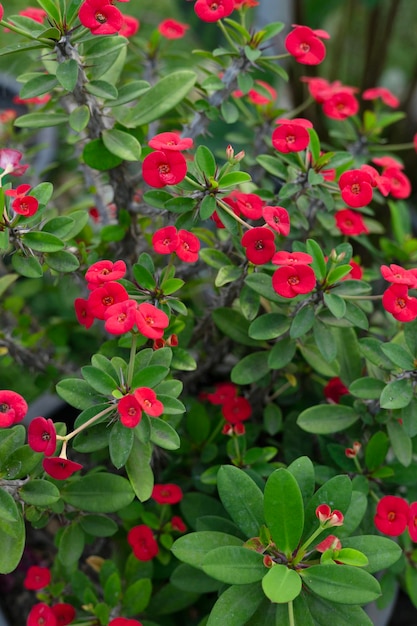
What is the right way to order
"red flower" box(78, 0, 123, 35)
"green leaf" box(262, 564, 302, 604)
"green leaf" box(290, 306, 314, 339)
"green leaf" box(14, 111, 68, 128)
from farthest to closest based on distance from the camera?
1. "green leaf" box(14, 111, 68, 128)
2. "green leaf" box(290, 306, 314, 339)
3. "red flower" box(78, 0, 123, 35)
4. "green leaf" box(262, 564, 302, 604)

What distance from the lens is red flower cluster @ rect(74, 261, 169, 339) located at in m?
0.80

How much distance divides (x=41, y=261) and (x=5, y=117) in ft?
2.07

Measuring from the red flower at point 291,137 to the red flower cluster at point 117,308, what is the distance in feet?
1.07

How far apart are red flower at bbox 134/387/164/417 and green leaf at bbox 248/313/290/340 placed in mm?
247

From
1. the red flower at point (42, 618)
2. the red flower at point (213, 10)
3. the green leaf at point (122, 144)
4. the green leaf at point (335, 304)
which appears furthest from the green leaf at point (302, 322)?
the red flower at point (42, 618)

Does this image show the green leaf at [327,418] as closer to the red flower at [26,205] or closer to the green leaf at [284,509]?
the green leaf at [284,509]

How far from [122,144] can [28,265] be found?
247 millimetres

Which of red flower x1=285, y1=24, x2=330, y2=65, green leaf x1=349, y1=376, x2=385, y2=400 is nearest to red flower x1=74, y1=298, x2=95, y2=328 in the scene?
green leaf x1=349, y1=376, x2=385, y2=400

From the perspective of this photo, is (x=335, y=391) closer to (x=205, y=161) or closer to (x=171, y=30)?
(x=205, y=161)

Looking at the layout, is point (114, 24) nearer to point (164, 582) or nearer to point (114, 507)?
point (114, 507)

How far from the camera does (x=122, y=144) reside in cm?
105

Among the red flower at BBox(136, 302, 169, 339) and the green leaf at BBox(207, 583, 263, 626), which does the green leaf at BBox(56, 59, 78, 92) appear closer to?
the red flower at BBox(136, 302, 169, 339)

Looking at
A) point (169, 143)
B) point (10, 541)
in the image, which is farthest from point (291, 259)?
point (10, 541)

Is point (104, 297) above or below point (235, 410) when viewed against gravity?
above
